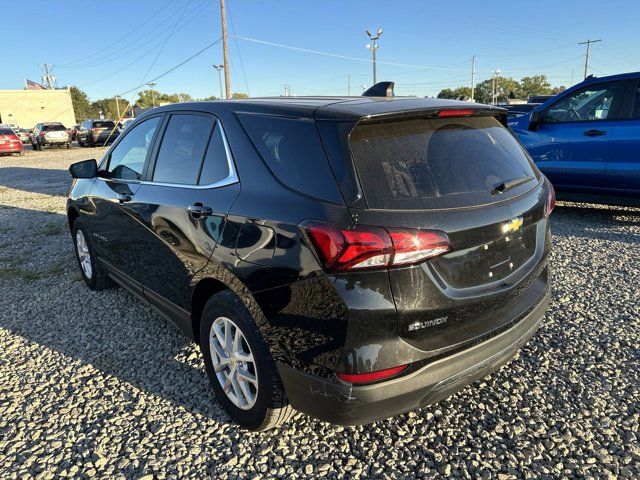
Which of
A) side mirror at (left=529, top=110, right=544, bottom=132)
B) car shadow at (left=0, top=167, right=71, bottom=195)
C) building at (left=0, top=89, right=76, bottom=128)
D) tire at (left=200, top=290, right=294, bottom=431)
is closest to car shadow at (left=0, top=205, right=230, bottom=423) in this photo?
tire at (left=200, top=290, right=294, bottom=431)

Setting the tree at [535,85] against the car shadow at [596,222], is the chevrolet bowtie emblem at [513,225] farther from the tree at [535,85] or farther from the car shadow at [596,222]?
the tree at [535,85]

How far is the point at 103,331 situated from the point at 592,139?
245 inches

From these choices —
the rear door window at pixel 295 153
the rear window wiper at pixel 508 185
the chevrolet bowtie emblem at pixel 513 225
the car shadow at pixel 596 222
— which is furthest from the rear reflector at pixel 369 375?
the car shadow at pixel 596 222

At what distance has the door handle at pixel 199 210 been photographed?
95.8 inches

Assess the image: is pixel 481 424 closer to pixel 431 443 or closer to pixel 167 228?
pixel 431 443

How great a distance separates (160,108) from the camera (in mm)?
3352

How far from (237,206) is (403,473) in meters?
1.47

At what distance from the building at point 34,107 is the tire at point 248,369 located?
199 ft

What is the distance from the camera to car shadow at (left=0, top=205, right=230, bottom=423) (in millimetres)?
2945

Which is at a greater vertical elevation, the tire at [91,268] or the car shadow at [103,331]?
the tire at [91,268]

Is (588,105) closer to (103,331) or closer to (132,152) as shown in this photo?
(132,152)

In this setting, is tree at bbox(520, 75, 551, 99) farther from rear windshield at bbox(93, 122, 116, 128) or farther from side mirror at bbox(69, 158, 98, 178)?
side mirror at bbox(69, 158, 98, 178)

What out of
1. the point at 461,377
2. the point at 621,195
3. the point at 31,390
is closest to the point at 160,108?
the point at 31,390

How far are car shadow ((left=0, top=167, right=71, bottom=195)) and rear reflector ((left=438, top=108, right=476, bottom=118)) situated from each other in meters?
11.3
